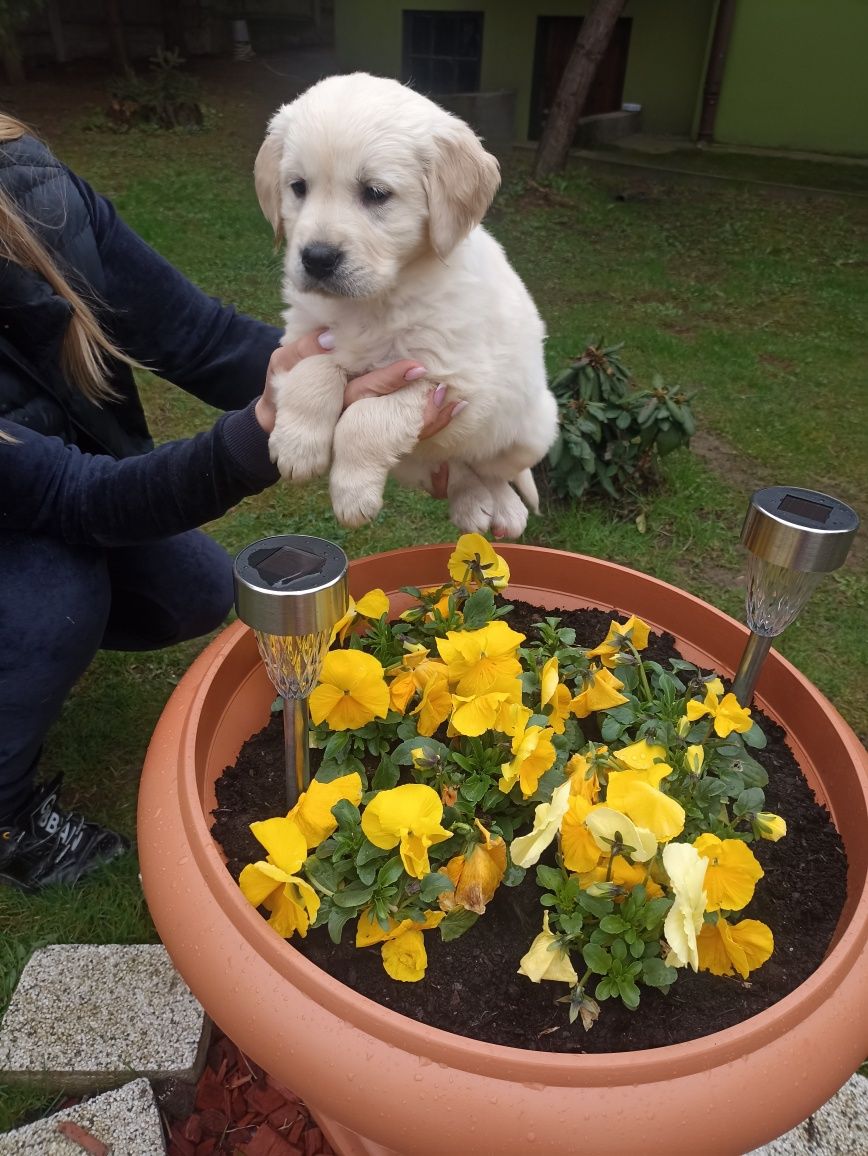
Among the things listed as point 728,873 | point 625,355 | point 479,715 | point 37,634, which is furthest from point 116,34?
point 728,873

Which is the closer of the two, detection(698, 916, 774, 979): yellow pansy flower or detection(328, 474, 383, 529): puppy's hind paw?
detection(698, 916, 774, 979): yellow pansy flower

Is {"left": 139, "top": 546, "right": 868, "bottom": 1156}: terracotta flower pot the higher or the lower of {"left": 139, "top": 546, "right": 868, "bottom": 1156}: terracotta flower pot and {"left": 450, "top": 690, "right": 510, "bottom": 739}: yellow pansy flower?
the lower

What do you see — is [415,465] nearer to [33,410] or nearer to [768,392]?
[33,410]

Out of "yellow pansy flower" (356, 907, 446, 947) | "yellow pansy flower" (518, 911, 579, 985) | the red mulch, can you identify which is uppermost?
"yellow pansy flower" (518, 911, 579, 985)

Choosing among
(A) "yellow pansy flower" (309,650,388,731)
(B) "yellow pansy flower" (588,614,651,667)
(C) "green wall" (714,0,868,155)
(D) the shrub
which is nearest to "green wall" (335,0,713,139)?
(C) "green wall" (714,0,868,155)

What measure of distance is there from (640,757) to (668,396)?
255cm

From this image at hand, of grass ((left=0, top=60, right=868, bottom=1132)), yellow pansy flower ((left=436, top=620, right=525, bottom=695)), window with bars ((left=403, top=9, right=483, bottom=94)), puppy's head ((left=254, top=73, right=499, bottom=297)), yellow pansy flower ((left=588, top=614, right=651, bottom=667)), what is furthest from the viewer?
window with bars ((left=403, top=9, right=483, bottom=94))

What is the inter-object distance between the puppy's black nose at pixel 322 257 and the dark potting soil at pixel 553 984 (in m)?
0.90

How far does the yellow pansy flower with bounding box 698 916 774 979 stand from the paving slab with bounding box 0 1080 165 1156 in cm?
104

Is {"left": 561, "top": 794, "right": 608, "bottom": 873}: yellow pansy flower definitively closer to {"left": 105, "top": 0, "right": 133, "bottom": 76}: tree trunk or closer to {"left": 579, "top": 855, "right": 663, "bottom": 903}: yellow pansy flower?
{"left": 579, "top": 855, "right": 663, "bottom": 903}: yellow pansy flower

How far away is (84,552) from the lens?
1904 mm

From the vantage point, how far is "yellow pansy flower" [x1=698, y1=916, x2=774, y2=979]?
43.1 inches

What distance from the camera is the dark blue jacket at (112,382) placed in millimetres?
1548

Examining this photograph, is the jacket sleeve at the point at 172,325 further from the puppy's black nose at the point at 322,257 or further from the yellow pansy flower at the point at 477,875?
the yellow pansy flower at the point at 477,875
